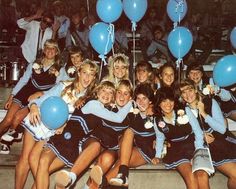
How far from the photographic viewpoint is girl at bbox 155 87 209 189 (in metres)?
4.02

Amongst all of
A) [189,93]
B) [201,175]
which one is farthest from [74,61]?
[201,175]

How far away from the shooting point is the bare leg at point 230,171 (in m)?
3.99

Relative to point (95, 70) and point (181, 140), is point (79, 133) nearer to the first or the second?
point (95, 70)

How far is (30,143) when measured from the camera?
4094 millimetres

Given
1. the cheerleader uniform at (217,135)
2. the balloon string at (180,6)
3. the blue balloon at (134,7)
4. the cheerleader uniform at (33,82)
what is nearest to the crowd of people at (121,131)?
the cheerleader uniform at (217,135)

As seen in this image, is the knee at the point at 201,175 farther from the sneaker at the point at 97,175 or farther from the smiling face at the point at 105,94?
the smiling face at the point at 105,94

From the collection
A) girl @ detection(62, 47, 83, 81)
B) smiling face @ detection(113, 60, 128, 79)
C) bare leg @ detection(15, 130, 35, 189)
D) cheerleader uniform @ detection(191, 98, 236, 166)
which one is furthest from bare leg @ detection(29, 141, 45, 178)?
cheerleader uniform @ detection(191, 98, 236, 166)

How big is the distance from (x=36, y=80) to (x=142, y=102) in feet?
4.50

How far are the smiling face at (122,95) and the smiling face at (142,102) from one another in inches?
4.5

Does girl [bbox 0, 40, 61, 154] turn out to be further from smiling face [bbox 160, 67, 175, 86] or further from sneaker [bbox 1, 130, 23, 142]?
smiling face [bbox 160, 67, 175, 86]

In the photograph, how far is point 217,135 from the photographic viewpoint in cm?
422

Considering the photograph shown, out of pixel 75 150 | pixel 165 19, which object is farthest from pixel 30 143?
pixel 165 19

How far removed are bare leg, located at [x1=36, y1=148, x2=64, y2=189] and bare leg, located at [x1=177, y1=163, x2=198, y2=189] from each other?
1.26 m

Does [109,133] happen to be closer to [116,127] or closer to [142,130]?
[116,127]
